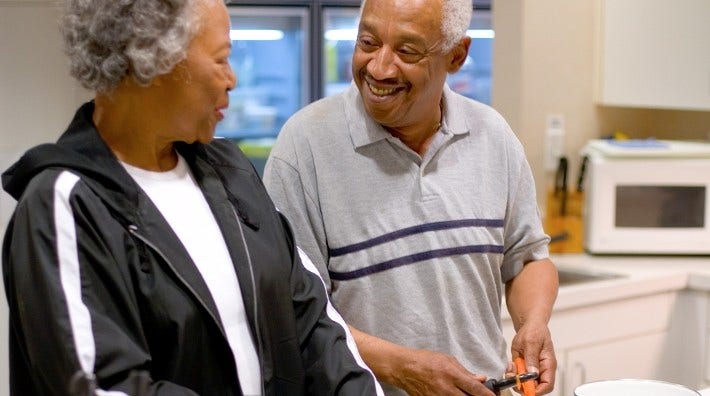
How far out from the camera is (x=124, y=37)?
1.20 m

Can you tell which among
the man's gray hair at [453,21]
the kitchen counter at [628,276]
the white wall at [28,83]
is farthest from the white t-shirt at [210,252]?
the kitchen counter at [628,276]

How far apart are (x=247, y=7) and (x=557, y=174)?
2.96 m

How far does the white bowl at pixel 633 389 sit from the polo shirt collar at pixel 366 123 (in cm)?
49

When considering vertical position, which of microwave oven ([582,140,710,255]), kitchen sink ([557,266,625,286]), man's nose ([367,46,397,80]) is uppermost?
man's nose ([367,46,397,80])

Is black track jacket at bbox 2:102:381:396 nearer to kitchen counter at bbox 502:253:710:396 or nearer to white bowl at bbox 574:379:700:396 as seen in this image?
white bowl at bbox 574:379:700:396

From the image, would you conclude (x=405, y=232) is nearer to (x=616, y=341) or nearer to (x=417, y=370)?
(x=417, y=370)

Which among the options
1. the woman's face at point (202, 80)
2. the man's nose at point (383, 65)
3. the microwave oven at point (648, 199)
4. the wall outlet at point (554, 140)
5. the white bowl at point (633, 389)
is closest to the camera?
the woman's face at point (202, 80)

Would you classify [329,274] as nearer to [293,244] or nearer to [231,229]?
[293,244]

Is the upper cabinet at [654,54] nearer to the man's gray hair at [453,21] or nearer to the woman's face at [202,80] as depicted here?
the man's gray hair at [453,21]

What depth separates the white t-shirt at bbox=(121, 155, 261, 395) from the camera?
1268 millimetres

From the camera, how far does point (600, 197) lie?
3180 millimetres

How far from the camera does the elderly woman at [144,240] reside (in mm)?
1132

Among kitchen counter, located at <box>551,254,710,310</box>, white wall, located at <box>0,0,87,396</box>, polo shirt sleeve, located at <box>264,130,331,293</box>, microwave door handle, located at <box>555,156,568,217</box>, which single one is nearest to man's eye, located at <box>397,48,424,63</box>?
polo shirt sleeve, located at <box>264,130,331,293</box>

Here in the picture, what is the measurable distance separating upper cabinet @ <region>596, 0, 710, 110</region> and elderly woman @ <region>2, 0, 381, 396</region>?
7.09ft
